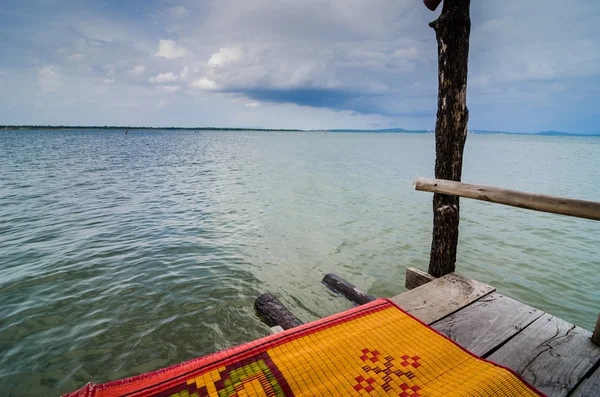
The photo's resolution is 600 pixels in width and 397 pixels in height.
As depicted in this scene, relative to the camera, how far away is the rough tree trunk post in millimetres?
3635

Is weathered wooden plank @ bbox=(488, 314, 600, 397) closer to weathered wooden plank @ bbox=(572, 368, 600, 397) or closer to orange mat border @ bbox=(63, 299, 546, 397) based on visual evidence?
weathered wooden plank @ bbox=(572, 368, 600, 397)

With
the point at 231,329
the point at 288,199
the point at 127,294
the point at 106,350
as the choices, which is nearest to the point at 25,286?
the point at 127,294

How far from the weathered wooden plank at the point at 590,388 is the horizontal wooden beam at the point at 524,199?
1.34 metres

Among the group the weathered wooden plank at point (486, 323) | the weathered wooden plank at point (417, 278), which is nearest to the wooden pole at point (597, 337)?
the weathered wooden plank at point (486, 323)

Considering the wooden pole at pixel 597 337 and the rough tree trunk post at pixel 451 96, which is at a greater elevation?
the rough tree trunk post at pixel 451 96

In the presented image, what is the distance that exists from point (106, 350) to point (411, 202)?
1254 centimetres

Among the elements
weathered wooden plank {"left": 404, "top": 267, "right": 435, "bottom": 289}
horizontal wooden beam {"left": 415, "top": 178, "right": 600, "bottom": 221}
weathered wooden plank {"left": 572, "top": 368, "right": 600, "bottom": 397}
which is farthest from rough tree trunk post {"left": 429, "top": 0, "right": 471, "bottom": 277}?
weathered wooden plank {"left": 572, "top": 368, "right": 600, "bottom": 397}

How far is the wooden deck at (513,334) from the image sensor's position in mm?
2439

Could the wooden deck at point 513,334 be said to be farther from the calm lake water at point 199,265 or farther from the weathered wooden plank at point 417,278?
the calm lake water at point 199,265

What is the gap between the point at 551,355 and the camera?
269 cm

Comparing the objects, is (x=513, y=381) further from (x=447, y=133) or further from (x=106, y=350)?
(x=106, y=350)

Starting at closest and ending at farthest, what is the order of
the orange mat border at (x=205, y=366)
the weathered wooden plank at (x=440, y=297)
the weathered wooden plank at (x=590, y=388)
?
1. the orange mat border at (x=205, y=366)
2. the weathered wooden plank at (x=590, y=388)
3. the weathered wooden plank at (x=440, y=297)

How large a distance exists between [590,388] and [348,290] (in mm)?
3002

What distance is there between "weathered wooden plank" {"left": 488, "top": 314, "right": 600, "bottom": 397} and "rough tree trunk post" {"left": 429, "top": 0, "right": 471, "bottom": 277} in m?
1.59
